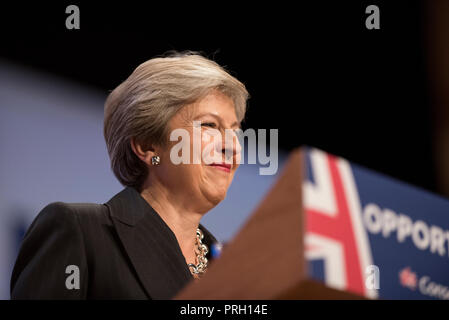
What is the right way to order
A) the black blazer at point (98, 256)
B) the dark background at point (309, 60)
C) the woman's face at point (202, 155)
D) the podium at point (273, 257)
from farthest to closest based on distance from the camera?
the dark background at point (309, 60) → the woman's face at point (202, 155) → the black blazer at point (98, 256) → the podium at point (273, 257)

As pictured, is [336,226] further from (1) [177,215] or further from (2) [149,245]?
(1) [177,215]

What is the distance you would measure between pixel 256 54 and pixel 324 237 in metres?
1.96

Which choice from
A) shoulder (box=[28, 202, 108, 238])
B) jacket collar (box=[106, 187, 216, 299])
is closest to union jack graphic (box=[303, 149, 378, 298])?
jacket collar (box=[106, 187, 216, 299])

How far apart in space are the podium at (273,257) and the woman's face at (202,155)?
2.61 ft

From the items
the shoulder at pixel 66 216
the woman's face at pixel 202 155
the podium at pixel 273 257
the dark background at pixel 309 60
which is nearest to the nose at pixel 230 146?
the woman's face at pixel 202 155

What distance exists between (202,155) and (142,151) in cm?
21

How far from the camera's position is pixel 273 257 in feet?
2.93

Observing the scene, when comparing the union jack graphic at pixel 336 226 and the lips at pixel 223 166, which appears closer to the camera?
the union jack graphic at pixel 336 226

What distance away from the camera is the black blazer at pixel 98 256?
1438 millimetres

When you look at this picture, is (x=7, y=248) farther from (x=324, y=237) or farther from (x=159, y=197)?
(x=324, y=237)

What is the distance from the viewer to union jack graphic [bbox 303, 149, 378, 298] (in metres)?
0.88

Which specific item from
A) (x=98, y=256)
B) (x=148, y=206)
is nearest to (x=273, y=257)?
(x=98, y=256)

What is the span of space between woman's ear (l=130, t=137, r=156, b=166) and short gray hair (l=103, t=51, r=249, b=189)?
14 millimetres

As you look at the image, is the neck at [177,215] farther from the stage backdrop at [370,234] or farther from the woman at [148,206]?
the stage backdrop at [370,234]
